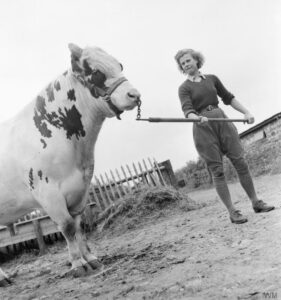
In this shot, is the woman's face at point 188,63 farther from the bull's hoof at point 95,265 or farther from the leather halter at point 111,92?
the bull's hoof at point 95,265

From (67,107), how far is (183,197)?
14.3ft

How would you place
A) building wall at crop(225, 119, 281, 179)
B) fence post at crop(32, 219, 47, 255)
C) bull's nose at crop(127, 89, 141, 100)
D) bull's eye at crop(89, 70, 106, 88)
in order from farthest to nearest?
building wall at crop(225, 119, 281, 179) → fence post at crop(32, 219, 47, 255) → bull's eye at crop(89, 70, 106, 88) → bull's nose at crop(127, 89, 141, 100)

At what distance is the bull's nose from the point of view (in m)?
3.31

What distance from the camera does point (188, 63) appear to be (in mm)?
4133

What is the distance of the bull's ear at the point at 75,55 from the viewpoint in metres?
3.71

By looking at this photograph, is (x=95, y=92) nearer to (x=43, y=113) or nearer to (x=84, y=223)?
(x=43, y=113)

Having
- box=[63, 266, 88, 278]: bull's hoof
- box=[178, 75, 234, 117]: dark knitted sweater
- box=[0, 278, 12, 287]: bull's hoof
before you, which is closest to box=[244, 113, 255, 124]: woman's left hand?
box=[178, 75, 234, 117]: dark knitted sweater

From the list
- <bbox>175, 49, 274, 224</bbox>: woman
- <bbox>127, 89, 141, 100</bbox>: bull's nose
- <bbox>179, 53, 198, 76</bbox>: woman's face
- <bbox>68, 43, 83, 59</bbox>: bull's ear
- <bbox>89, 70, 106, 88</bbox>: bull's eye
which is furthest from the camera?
<bbox>179, 53, 198, 76</bbox>: woman's face

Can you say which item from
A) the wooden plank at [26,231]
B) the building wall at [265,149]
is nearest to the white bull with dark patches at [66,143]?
the wooden plank at [26,231]

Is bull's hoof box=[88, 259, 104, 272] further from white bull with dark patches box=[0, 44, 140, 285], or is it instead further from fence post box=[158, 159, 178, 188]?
fence post box=[158, 159, 178, 188]

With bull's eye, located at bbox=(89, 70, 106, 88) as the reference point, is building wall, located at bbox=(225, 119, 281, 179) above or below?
below

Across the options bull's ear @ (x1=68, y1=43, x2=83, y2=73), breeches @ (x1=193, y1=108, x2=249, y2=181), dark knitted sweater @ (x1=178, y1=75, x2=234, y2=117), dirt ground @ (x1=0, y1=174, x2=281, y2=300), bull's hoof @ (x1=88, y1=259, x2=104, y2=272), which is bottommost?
dirt ground @ (x1=0, y1=174, x2=281, y2=300)

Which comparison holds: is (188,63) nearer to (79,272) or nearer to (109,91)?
(109,91)

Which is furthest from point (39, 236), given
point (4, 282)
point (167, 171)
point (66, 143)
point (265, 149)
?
point (265, 149)
